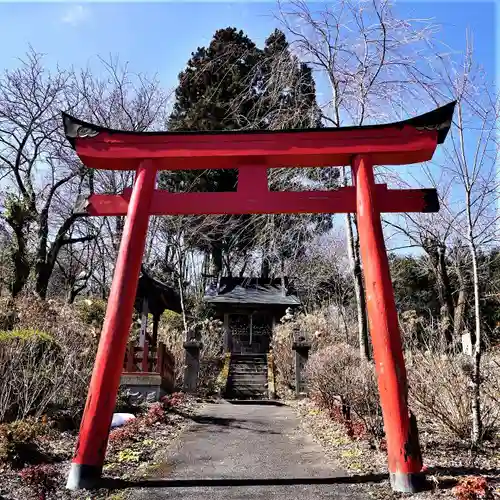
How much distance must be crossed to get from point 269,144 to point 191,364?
33.0ft

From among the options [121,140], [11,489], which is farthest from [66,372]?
[121,140]

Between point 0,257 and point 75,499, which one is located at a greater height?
point 0,257

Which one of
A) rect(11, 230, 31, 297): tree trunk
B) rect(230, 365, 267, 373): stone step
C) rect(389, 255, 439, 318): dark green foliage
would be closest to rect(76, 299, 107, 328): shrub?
rect(11, 230, 31, 297): tree trunk

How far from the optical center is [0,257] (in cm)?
1800

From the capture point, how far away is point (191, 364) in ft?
46.7

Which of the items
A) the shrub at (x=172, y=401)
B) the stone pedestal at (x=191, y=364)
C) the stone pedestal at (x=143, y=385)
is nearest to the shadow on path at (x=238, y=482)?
the shrub at (x=172, y=401)

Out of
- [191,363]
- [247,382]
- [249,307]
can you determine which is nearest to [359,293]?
[191,363]

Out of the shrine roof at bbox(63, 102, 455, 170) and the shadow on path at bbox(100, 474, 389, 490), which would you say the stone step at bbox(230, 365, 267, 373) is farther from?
the shrine roof at bbox(63, 102, 455, 170)

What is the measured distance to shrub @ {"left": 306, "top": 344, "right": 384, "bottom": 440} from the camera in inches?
265

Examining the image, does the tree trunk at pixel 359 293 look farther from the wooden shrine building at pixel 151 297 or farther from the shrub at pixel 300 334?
the shrub at pixel 300 334

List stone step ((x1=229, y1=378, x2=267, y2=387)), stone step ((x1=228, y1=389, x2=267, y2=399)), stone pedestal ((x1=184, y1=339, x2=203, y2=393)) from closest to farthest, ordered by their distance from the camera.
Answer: stone pedestal ((x1=184, y1=339, x2=203, y2=393)) < stone step ((x1=228, y1=389, x2=267, y2=399)) < stone step ((x1=229, y1=378, x2=267, y2=387))

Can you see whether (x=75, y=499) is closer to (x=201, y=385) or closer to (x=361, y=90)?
(x=361, y=90)

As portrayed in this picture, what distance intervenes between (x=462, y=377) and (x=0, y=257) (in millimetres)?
17541

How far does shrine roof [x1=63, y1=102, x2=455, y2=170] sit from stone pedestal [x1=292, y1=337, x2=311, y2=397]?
32.6 ft
